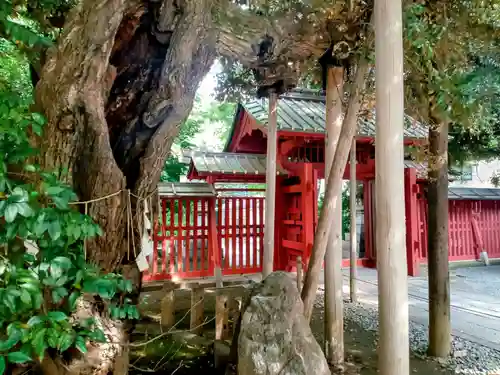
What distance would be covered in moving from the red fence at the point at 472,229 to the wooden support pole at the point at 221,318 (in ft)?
26.1

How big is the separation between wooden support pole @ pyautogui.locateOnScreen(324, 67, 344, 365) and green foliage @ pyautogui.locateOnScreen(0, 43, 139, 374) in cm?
236

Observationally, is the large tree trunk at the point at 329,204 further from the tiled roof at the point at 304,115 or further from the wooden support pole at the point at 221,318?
the tiled roof at the point at 304,115

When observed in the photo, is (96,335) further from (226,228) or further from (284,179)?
(284,179)

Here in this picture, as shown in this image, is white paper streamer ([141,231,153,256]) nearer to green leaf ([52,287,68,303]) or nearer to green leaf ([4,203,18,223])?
green leaf ([52,287,68,303])

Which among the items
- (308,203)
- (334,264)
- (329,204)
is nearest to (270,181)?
(334,264)

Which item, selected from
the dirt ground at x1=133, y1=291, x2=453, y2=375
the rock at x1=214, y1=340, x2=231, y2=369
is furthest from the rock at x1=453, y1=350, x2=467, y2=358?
the rock at x1=214, y1=340, x2=231, y2=369

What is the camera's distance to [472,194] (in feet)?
33.0

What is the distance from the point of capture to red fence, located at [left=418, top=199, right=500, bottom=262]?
32.4ft

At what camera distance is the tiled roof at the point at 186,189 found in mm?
6930

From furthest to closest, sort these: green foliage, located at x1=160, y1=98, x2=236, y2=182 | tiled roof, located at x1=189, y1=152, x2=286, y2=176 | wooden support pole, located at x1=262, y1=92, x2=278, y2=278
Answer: green foliage, located at x1=160, y1=98, x2=236, y2=182, tiled roof, located at x1=189, y1=152, x2=286, y2=176, wooden support pole, located at x1=262, y1=92, x2=278, y2=278

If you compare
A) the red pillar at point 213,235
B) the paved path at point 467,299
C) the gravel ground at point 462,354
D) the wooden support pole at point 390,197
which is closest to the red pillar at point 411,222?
the paved path at point 467,299

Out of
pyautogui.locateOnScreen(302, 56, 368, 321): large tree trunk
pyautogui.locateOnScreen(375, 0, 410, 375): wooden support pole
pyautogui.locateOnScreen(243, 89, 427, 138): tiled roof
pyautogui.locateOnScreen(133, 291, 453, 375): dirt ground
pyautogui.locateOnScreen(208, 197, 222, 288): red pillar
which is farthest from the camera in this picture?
pyautogui.locateOnScreen(208, 197, 222, 288): red pillar

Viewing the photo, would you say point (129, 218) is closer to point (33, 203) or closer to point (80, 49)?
point (33, 203)

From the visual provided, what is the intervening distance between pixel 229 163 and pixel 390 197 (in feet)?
17.7
